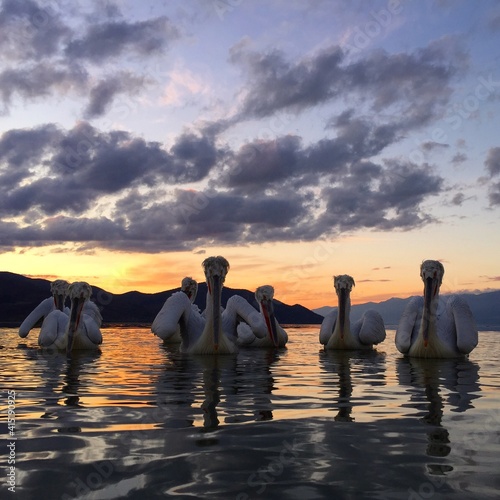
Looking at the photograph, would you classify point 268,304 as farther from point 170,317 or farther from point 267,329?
point 170,317

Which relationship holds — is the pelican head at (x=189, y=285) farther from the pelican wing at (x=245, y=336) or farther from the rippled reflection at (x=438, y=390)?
the rippled reflection at (x=438, y=390)

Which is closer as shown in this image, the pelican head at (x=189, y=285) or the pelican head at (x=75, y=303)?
the pelican head at (x=75, y=303)

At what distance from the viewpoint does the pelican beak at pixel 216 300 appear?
1446 cm

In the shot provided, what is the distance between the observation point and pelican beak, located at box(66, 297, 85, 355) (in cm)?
1547

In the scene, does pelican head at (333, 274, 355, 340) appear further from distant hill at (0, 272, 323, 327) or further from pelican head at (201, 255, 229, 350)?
distant hill at (0, 272, 323, 327)

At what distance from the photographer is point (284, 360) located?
14438 mm

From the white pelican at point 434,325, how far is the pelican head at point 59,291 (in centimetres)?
1092

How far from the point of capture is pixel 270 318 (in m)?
19.0

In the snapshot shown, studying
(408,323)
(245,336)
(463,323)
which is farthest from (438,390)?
(245,336)

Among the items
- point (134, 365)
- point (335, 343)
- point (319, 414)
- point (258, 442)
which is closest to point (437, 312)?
point (335, 343)

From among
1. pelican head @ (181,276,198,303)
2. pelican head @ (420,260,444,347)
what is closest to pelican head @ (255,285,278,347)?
Result: pelican head @ (181,276,198,303)

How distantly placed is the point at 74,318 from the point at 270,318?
5.93 meters

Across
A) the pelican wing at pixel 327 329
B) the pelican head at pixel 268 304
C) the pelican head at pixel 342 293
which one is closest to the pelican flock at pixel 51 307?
the pelican head at pixel 268 304

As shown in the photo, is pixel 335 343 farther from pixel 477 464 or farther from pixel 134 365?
pixel 477 464
